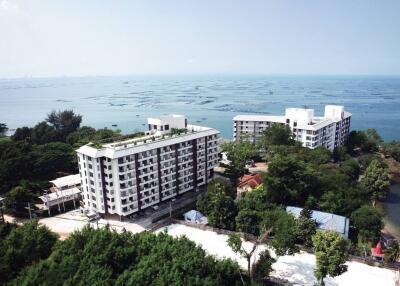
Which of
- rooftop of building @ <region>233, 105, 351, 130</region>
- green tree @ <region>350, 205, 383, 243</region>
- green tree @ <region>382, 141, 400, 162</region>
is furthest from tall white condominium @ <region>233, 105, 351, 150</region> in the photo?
green tree @ <region>350, 205, 383, 243</region>

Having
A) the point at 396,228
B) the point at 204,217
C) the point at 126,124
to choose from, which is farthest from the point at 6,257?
the point at 126,124

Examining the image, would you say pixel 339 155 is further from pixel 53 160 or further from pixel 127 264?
pixel 53 160

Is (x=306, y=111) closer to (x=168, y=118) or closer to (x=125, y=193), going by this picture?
(x=168, y=118)

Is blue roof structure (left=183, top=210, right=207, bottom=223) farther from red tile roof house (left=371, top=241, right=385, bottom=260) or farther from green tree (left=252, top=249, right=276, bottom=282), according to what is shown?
red tile roof house (left=371, top=241, right=385, bottom=260)

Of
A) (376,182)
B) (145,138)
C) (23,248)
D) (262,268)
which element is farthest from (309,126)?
(23,248)

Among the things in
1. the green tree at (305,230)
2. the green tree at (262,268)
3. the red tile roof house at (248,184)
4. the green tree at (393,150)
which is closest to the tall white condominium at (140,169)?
the red tile roof house at (248,184)

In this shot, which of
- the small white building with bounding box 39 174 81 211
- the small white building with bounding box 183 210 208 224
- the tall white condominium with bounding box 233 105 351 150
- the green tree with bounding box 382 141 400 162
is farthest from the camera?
the green tree with bounding box 382 141 400 162
